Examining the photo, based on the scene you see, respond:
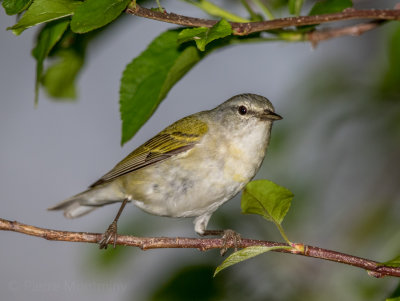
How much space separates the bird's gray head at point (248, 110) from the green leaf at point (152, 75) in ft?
2.96

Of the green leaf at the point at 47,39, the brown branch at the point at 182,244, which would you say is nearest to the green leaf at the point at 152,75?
the green leaf at the point at 47,39

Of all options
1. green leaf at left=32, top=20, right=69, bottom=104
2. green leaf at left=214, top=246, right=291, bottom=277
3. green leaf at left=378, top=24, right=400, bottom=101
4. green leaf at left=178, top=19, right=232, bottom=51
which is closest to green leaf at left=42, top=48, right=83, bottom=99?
green leaf at left=32, top=20, right=69, bottom=104

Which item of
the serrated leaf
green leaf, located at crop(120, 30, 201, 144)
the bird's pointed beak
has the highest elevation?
green leaf, located at crop(120, 30, 201, 144)

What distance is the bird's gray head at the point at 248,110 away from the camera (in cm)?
341

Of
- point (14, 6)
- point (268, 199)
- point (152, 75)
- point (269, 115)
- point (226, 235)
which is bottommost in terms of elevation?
point (226, 235)

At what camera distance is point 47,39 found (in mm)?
2451

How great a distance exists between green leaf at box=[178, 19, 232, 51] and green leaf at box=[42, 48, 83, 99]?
105cm

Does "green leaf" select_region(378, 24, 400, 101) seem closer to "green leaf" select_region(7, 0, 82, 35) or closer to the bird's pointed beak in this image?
the bird's pointed beak

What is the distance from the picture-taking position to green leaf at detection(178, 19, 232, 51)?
1982 millimetres

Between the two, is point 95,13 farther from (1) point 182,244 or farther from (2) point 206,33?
(1) point 182,244

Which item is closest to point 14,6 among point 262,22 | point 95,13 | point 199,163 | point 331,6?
point 95,13

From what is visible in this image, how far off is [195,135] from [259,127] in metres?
0.40

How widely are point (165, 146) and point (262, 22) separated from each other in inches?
57.7

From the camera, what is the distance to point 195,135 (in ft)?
11.5
